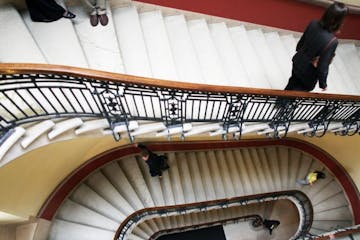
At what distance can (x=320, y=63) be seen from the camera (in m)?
3.42

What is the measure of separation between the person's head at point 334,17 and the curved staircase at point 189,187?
4.36 meters

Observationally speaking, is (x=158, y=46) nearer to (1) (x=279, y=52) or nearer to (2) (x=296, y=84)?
(2) (x=296, y=84)

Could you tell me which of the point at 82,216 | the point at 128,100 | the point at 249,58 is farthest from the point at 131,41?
the point at 82,216

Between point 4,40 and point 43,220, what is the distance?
302 centimetres

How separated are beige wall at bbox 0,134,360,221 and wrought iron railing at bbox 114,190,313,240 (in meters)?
1.54

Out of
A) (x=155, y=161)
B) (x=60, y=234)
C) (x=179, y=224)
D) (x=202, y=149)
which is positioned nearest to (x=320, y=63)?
(x=155, y=161)

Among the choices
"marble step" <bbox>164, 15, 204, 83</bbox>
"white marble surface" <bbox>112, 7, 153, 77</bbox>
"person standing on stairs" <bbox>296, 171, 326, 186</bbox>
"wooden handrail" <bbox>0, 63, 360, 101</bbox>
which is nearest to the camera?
"wooden handrail" <bbox>0, 63, 360, 101</bbox>

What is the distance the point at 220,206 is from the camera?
275 inches

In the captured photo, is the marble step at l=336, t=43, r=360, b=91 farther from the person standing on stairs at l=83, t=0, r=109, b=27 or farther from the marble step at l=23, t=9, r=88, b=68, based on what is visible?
the marble step at l=23, t=9, r=88, b=68

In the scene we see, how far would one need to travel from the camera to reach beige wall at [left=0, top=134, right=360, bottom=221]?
3760mm

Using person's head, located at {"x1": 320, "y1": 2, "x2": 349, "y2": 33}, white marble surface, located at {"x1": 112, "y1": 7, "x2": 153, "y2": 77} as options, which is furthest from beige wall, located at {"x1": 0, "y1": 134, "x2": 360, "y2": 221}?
person's head, located at {"x1": 320, "y1": 2, "x2": 349, "y2": 33}

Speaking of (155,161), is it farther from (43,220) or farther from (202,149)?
(43,220)

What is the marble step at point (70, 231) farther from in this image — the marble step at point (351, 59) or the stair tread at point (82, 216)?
the marble step at point (351, 59)

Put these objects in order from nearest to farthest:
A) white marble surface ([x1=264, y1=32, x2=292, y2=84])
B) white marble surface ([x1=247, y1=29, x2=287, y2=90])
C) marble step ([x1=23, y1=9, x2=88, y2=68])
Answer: marble step ([x1=23, y1=9, x2=88, y2=68]) < white marble surface ([x1=247, y1=29, x2=287, y2=90]) < white marble surface ([x1=264, y1=32, x2=292, y2=84])
